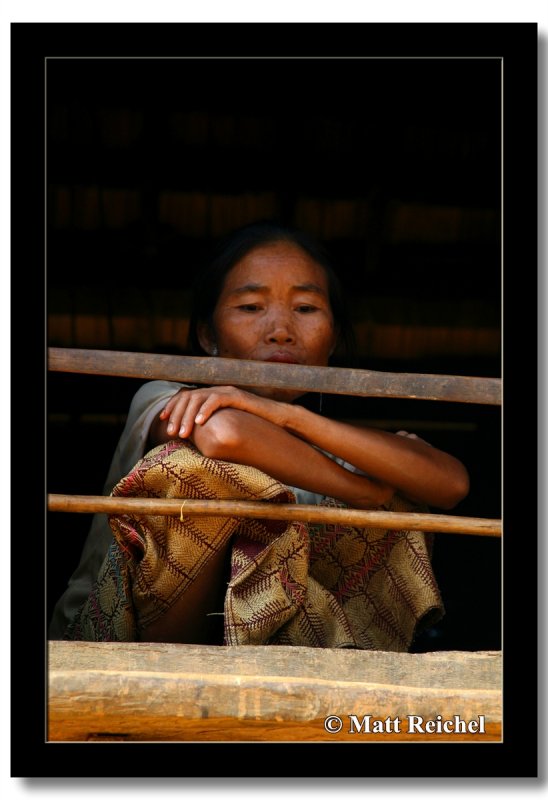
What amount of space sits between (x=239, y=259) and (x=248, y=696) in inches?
44.4

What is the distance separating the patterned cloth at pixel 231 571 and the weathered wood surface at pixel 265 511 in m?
0.03

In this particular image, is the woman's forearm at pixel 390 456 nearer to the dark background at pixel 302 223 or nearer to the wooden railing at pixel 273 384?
the wooden railing at pixel 273 384

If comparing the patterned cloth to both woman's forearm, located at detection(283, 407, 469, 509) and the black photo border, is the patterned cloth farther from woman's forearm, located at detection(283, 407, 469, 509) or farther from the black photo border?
the black photo border

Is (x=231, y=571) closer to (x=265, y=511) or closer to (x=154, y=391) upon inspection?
(x=265, y=511)

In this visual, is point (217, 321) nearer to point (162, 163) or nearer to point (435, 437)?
point (162, 163)

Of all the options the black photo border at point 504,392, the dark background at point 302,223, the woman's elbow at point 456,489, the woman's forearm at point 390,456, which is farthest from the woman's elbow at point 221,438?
the dark background at point 302,223

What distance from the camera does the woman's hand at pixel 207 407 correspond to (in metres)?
1.87

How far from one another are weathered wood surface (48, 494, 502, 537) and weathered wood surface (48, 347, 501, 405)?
185 millimetres

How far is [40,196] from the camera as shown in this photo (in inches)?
70.2

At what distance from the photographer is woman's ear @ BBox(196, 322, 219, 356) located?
2.51m

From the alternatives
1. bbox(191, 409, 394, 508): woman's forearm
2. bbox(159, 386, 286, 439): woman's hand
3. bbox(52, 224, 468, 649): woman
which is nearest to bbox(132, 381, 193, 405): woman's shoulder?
bbox(52, 224, 468, 649): woman

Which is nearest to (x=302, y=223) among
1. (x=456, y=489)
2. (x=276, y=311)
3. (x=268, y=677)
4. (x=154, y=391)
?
(x=276, y=311)

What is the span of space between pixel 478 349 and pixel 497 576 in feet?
2.08

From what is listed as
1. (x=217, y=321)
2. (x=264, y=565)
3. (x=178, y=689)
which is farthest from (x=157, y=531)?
(x=217, y=321)
